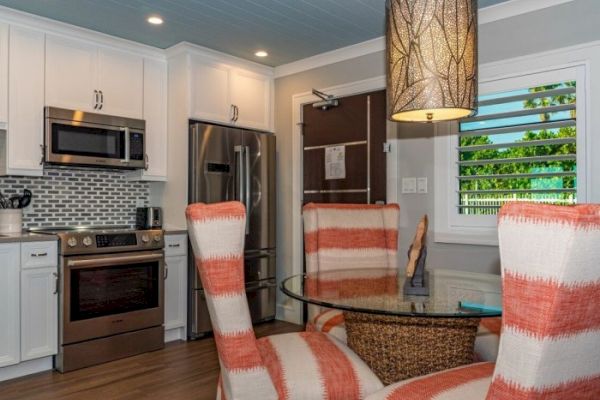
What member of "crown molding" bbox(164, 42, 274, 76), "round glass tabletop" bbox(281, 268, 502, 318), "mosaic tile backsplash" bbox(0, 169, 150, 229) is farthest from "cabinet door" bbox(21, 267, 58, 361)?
"crown molding" bbox(164, 42, 274, 76)

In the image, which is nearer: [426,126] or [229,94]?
[426,126]

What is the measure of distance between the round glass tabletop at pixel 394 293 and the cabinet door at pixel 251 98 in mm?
2235

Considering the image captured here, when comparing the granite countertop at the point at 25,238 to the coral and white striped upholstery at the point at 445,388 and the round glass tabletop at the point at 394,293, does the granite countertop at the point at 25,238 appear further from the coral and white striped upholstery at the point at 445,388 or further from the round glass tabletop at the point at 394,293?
the coral and white striped upholstery at the point at 445,388

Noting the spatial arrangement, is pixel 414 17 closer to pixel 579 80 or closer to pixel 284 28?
pixel 579 80

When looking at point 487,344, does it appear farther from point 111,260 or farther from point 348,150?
point 111,260

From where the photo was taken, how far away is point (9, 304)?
9.39 feet

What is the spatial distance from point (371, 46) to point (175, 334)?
2734 mm

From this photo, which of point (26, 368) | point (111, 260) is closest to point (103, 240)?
point (111, 260)

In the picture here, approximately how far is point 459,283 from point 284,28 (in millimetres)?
2273

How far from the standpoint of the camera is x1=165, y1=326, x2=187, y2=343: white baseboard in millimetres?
3738

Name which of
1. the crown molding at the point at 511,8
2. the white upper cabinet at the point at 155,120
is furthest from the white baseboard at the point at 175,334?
the crown molding at the point at 511,8

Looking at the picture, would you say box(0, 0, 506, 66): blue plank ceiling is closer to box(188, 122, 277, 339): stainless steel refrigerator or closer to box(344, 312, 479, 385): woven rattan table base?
box(188, 122, 277, 339): stainless steel refrigerator

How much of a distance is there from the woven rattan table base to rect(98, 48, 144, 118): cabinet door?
273 centimetres

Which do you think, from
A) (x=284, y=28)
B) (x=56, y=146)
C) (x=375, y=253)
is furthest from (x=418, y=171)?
(x=56, y=146)
